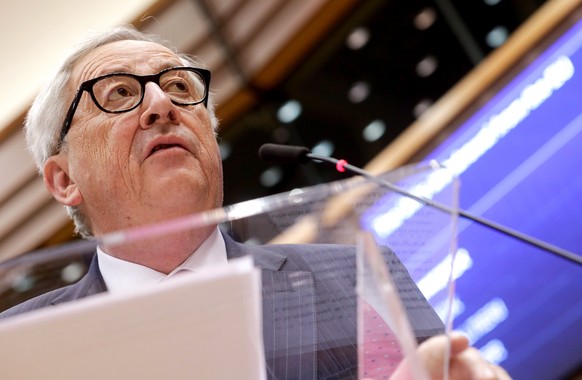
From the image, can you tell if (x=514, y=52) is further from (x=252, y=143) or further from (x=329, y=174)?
(x=252, y=143)

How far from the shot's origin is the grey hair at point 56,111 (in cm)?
163

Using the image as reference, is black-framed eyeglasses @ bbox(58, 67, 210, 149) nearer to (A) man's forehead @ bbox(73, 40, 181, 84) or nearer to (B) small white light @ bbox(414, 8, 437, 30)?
(A) man's forehead @ bbox(73, 40, 181, 84)

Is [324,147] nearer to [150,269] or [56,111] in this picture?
[56,111]

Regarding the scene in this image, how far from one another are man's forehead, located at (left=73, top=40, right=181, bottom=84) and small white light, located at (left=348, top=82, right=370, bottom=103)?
210cm

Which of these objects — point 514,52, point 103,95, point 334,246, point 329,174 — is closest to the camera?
point 334,246

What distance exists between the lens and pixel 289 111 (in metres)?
3.85

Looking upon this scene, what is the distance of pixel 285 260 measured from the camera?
0.86m

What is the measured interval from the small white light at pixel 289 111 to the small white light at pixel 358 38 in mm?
375

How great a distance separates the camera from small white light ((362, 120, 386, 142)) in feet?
12.2

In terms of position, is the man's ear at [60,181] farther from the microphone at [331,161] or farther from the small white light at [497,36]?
the small white light at [497,36]

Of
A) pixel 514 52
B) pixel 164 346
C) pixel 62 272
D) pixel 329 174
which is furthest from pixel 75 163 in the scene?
pixel 329 174

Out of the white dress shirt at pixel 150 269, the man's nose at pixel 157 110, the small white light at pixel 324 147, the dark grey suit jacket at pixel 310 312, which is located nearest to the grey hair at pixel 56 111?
the man's nose at pixel 157 110

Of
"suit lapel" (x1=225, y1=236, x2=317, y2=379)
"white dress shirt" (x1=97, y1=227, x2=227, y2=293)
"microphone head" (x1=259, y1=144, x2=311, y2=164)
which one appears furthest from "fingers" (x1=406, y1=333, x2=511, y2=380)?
"microphone head" (x1=259, y1=144, x2=311, y2=164)

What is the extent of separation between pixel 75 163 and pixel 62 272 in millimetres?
743
